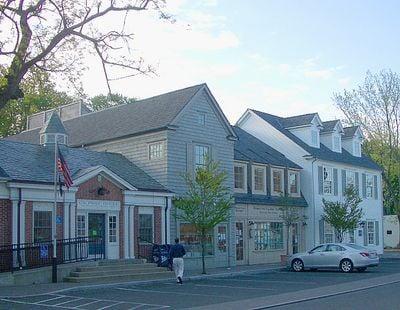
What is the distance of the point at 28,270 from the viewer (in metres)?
22.3

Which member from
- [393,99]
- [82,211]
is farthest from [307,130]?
[82,211]

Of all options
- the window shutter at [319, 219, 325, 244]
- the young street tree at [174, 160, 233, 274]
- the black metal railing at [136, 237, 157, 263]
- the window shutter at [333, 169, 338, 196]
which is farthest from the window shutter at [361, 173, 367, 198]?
the black metal railing at [136, 237, 157, 263]

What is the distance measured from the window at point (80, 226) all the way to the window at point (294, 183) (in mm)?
16643

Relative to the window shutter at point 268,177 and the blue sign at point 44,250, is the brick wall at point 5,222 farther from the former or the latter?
the window shutter at point 268,177

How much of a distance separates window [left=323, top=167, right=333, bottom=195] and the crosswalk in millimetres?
25667

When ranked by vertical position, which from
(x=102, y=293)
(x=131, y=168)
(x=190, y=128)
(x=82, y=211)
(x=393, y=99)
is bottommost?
(x=102, y=293)

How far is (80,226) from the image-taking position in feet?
84.7

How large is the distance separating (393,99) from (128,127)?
27578 millimetres

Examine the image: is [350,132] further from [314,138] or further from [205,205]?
[205,205]

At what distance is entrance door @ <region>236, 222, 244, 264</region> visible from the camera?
34.0 metres

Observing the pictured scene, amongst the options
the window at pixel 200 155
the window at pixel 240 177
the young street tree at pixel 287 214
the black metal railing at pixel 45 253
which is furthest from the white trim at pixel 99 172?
the young street tree at pixel 287 214

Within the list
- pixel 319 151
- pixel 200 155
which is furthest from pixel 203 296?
pixel 319 151

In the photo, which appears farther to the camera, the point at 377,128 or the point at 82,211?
the point at 377,128

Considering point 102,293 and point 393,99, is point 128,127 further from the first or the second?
point 393,99
